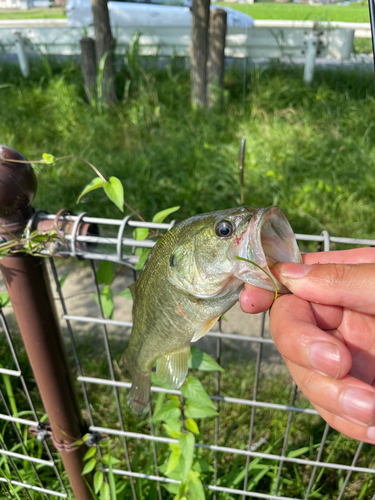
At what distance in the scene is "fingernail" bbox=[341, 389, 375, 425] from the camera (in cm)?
84

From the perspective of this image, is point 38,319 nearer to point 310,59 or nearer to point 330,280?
point 330,280

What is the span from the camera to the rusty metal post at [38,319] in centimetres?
128

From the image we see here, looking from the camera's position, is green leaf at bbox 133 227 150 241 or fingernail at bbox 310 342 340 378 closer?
fingernail at bbox 310 342 340 378

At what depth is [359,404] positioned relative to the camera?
2.78 feet

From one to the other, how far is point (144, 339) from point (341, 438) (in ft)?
5.38

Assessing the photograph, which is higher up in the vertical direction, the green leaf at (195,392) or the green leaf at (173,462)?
the green leaf at (195,392)

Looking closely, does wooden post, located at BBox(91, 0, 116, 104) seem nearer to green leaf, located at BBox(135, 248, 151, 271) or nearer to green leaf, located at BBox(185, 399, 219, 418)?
green leaf, located at BBox(135, 248, 151, 271)

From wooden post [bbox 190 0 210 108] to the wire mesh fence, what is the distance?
3222 millimetres

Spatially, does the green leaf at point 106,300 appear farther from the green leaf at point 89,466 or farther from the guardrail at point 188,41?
the guardrail at point 188,41

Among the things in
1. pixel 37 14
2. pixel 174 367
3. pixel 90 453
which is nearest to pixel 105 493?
pixel 90 453

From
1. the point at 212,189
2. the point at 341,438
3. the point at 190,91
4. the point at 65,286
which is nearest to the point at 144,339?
the point at 341,438

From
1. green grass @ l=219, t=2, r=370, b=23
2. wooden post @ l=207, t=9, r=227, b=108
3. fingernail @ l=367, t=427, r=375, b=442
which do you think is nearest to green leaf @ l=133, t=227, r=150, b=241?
fingernail @ l=367, t=427, r=375, b=442

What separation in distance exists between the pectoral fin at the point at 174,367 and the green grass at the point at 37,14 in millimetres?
6270

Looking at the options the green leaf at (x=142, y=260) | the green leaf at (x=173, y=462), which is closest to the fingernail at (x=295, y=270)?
the green leaf at (x=142, y=260)
